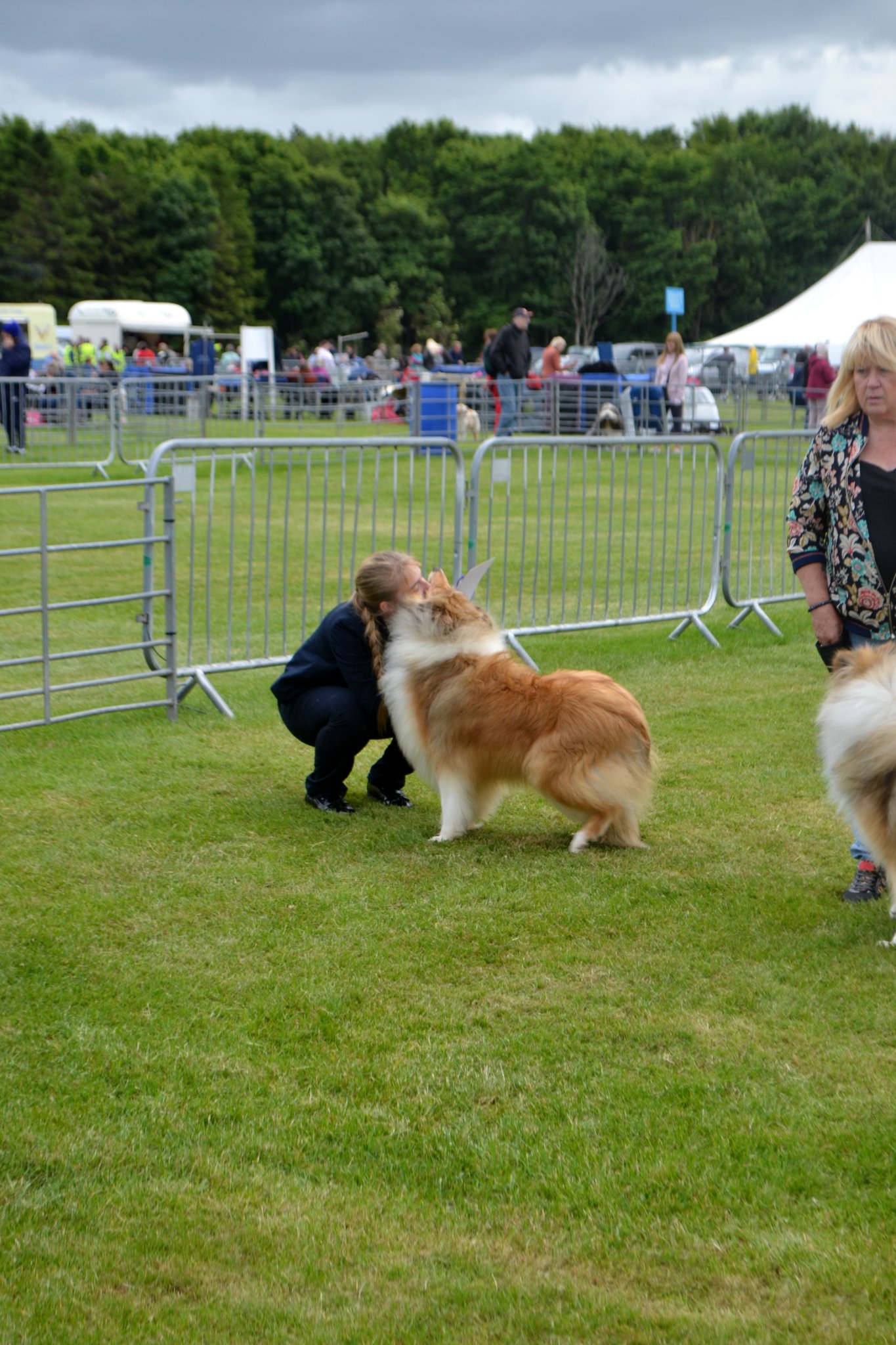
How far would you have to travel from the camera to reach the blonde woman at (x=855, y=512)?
14.5ft

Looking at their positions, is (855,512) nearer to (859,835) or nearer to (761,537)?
(859,835)

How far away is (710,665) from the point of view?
28.6 ft

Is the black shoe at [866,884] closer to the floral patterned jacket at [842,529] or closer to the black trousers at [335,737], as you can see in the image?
Result: the floral patterned jacket at [842,529]

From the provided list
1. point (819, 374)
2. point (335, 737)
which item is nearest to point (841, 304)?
point (819, 374)

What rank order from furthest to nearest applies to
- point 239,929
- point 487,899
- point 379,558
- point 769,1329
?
point 379,558, point 487,899, point 239,929, point 769,1329

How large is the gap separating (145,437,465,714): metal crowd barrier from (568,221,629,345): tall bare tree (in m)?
71.4

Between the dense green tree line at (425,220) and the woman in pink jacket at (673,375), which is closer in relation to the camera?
the woman in pink jacket at (673,375)

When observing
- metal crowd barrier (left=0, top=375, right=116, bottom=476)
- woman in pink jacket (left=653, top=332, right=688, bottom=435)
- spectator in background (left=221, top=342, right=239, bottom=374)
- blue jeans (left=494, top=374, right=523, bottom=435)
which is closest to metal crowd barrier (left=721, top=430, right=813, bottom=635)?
blue jeans (left=494, top=374, right=523, bottom=435)

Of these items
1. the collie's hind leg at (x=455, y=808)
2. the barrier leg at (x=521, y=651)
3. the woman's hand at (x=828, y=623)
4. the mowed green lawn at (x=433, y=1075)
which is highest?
the woman's hand at (x=828, y=623)

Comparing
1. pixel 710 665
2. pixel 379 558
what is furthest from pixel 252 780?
pixel 710 665

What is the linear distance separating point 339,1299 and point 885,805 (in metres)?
2.43

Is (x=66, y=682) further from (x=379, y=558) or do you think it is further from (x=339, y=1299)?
(x=339, y=1299)

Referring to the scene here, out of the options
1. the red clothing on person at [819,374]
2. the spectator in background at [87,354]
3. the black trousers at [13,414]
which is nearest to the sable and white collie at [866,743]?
the black trousers at [13,414]

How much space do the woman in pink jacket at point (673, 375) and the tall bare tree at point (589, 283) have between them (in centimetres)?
6307
